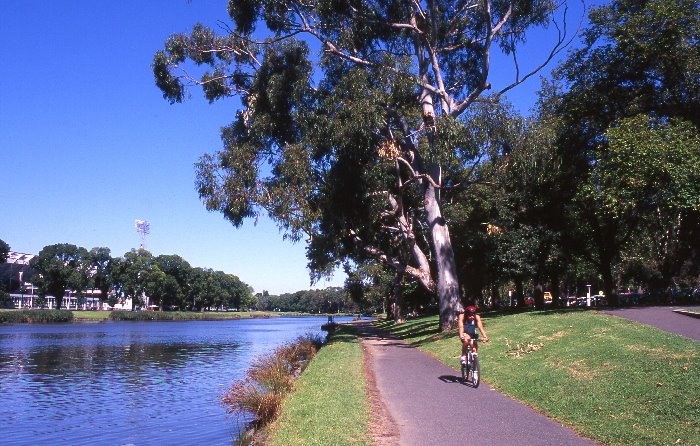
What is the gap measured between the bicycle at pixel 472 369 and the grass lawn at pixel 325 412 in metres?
2.21

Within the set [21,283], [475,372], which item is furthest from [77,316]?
[475,372]

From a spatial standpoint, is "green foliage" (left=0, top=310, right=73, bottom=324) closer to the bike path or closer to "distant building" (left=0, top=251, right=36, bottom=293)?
"distant building" (left=0, top=251, right=36, bottom=293)

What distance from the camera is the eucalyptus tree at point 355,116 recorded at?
24250mm

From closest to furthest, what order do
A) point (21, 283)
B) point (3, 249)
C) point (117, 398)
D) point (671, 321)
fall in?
point (117, 398) < point (671, 321) < point (3, 249) < point (21, 283)

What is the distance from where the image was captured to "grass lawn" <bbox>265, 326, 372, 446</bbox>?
840cm

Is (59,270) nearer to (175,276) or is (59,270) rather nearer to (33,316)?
(175,276)

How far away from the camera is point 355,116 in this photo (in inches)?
901

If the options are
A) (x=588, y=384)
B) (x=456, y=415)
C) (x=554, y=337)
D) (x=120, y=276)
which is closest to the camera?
(x=456, y=415)

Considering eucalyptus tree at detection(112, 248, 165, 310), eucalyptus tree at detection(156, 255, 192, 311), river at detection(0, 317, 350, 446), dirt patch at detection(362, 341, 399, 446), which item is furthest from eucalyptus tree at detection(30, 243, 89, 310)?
dirt patch at detection(362, 341, 399, 446)

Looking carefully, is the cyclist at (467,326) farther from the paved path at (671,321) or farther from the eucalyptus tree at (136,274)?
the eucalyptus tree at (136,274)

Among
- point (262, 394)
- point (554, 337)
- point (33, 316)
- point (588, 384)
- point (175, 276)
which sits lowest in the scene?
point (262, 394)

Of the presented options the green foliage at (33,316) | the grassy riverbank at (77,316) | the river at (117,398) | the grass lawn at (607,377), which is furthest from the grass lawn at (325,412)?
the grassy riverbank at (77,316)

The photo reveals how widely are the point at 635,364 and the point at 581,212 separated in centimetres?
2108

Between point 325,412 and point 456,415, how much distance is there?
2.11 m
